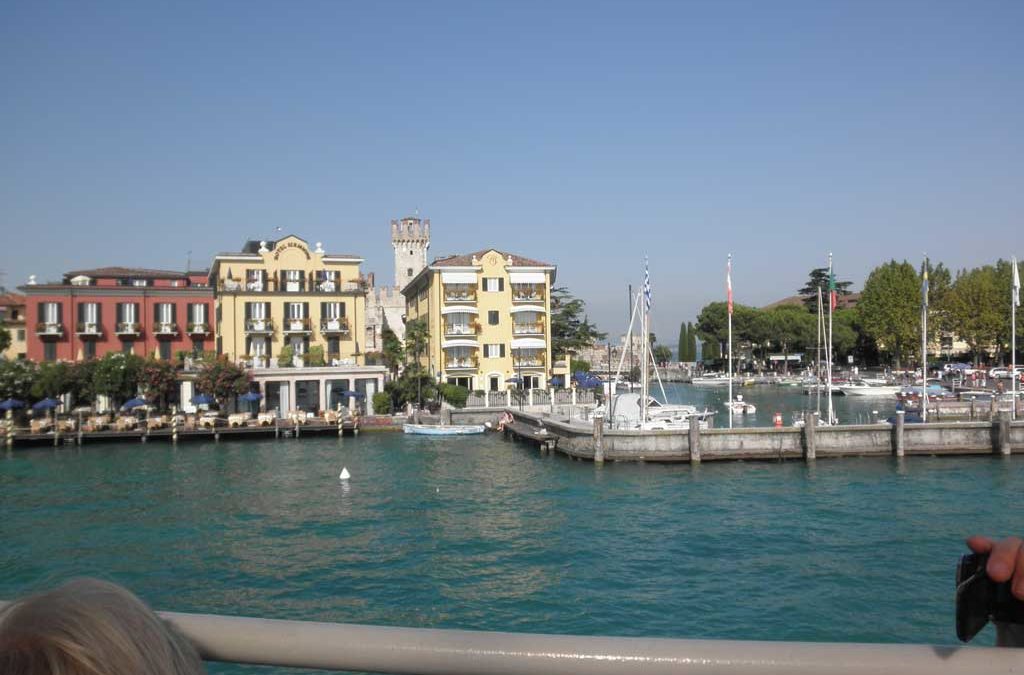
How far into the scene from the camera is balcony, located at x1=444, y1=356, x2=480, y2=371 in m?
57.0

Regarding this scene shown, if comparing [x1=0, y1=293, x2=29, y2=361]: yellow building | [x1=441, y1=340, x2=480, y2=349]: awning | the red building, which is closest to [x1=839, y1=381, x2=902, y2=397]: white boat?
[x1=441, y1=340, x2=480, y2=349]: awning

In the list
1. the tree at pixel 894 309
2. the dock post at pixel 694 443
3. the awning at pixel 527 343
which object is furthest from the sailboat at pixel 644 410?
the tree at pixel 894 309

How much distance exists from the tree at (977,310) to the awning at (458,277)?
172 ft

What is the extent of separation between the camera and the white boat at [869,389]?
238 ft

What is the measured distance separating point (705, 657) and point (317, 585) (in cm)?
1798

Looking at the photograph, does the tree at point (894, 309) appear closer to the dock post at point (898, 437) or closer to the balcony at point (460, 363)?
the balcony at point (460, 363)

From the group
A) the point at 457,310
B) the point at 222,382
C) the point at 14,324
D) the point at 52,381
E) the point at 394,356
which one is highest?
the point at 457,310

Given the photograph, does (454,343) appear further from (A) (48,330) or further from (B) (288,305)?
(A) (48,330)

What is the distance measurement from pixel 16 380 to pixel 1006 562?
54.2 metres

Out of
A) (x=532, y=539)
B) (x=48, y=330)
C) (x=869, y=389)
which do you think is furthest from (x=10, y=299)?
(x=869, y=389)

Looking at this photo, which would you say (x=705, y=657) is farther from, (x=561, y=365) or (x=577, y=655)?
(x=561, y=365)

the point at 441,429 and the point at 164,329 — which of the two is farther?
the point at 164,329

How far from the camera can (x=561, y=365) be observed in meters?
63.9

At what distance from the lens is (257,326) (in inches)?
2137
